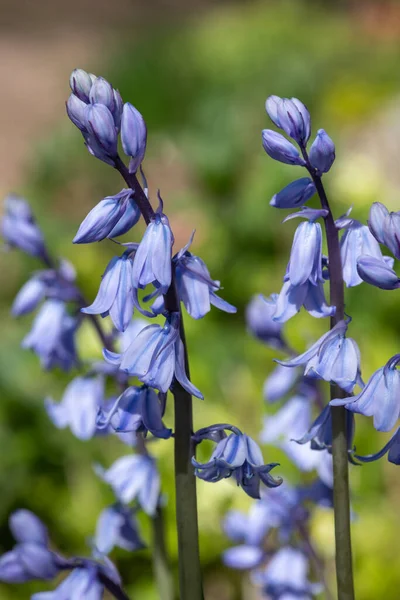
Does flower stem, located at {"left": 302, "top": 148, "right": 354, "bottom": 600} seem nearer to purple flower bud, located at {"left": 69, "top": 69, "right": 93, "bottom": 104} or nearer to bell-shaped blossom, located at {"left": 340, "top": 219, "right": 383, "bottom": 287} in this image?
bell-shaped blossom, located at {"left": 340, "top": 219, "right": 383, "bottom": 287}

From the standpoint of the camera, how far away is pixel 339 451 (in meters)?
1.12

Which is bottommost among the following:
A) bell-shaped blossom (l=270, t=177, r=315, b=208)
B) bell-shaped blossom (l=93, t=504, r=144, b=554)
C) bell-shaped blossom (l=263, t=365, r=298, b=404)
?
bell-shaped blossom (l=93, t=504, r=144, b=554)

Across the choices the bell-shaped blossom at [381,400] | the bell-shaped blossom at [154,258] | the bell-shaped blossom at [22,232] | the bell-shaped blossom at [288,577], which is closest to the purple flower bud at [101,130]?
the bell-shaped blossom at [154,258]

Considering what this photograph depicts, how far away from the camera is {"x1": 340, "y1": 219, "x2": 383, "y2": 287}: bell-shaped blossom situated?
3.70 ft

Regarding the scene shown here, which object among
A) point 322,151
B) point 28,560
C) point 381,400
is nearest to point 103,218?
point 322,151

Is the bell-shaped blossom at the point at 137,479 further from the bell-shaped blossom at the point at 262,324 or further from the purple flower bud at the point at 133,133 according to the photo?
the purple flower bud at the point at 133,133

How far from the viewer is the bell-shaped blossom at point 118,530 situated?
1578 millimetres

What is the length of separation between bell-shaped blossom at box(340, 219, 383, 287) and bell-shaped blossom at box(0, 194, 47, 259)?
2.21 feet

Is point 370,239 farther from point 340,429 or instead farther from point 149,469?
point 149,469

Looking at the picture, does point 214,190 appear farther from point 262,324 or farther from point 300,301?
point 300,301

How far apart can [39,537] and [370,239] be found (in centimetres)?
69

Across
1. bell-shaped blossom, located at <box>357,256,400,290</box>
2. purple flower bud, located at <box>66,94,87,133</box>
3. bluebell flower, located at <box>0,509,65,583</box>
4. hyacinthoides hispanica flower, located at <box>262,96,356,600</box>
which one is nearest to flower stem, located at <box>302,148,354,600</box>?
hyacinthoides hispanica flower, located at <box>262,96,356,600</box>

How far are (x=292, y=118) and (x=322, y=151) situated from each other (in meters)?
0.06

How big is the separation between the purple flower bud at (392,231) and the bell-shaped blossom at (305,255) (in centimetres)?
11
